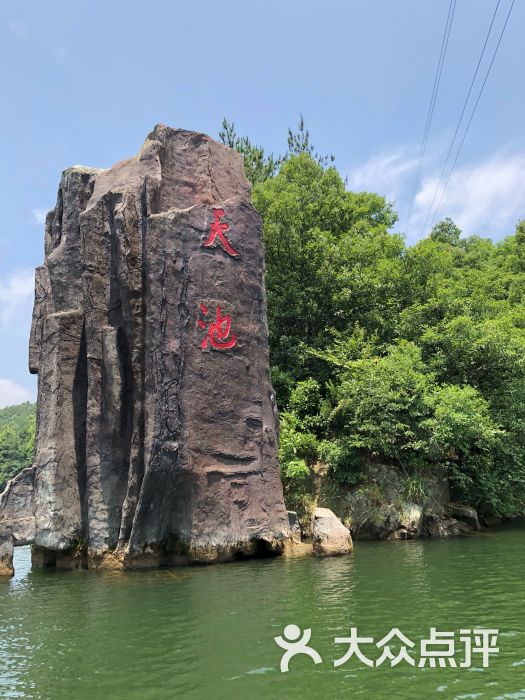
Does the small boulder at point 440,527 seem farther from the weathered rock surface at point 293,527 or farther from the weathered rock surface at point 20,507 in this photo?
the weathered rock surface at point 20,507

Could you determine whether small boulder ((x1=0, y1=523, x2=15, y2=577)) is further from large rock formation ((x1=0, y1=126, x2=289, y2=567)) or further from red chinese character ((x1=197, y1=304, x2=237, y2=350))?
red chinese character ((x1=197, y1=304, x2=237, y2=350))

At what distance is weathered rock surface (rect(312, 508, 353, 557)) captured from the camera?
1091 centimetres

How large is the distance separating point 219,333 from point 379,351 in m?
6.91

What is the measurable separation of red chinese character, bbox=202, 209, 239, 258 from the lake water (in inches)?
228

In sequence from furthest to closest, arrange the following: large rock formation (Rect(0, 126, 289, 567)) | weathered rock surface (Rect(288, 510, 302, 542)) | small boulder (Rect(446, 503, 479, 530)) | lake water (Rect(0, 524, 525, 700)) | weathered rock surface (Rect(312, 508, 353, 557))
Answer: small boulder (Rect(446, 503, 479, 530)), weathered rock surface (Rect(288, 510, 302, 542)), weathered rock surface (Rect(312, 508, 353, 557)), large rock formation (Rect(0, 126, 289, 567)), lake water (Rect(0, 524, 525, 700))

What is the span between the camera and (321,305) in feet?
59.7

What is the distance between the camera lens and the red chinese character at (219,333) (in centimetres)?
1110

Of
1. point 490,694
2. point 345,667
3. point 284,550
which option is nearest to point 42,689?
point 345,667

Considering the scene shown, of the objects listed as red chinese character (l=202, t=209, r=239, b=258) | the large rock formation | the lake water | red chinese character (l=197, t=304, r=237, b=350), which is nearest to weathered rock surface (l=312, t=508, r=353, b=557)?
the lake water

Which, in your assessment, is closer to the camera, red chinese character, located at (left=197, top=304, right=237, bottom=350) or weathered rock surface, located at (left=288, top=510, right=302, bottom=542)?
red chinese character, located at (left=197, top=304, right=237, bottom=350)

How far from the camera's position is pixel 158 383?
10727mm

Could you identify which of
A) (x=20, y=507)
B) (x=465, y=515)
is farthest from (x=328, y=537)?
(x=20, y=507)

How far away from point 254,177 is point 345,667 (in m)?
21.6

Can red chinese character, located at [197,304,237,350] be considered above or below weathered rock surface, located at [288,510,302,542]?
above
